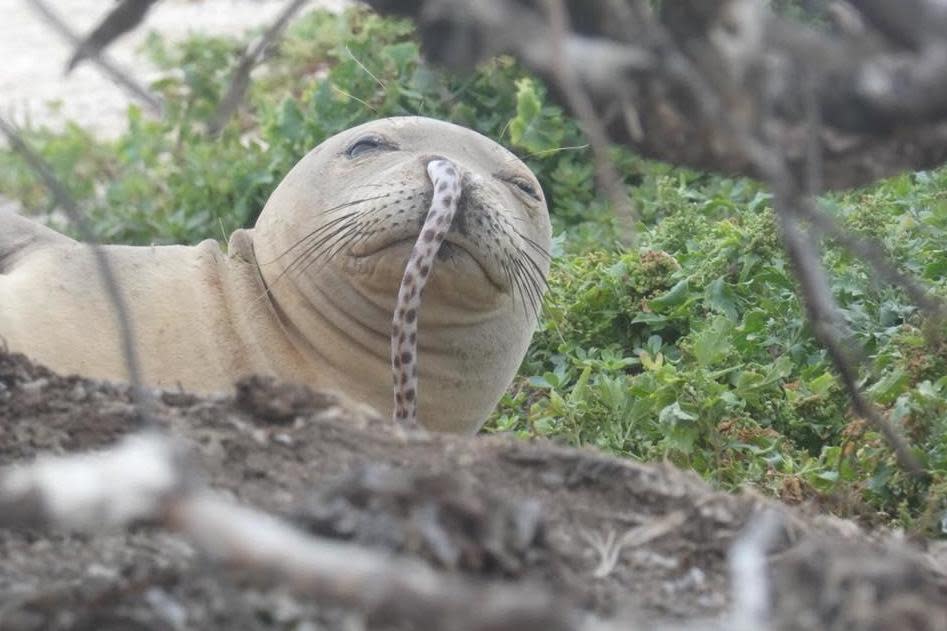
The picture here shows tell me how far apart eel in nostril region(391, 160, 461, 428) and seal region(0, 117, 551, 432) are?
0.08m

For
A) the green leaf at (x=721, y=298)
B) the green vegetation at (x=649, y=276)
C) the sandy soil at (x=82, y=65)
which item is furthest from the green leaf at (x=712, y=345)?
the sandy soil at (x=82, y=65)

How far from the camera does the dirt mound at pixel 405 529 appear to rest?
7.70 feet

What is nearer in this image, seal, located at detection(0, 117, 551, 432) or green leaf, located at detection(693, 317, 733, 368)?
seal, located at detection(0, 117, 551, 432)

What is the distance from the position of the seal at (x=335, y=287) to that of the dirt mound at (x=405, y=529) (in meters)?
1.63

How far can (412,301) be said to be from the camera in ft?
16.3

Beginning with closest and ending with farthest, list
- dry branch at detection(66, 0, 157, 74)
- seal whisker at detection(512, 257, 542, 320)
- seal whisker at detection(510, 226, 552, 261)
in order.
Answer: dry branch at detection(66, 0, 157, 74)
seal whisker at detection(512, 257, 542, 320)
seal whisker at detection(510, 226, 552, 261)

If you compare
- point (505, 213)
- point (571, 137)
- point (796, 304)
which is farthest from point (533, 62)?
point (571, 137)

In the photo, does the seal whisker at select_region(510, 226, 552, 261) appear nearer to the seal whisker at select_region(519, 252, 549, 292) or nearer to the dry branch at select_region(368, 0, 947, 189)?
the seal whisker at select_region(519, 252, 549, 292)

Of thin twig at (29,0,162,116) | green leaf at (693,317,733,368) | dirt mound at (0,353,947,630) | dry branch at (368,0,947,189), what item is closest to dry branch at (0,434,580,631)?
dirt mound at (0,353,947,630)

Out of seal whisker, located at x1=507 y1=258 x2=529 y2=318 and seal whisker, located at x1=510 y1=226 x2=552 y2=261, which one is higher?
seal whisker, located at x1=510 y1=226 x2=552 y2=261

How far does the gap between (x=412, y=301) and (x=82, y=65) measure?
226 inches

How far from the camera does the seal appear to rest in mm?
5250

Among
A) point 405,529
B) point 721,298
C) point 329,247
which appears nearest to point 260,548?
point 405,529

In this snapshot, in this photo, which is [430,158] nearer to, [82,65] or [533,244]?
[533,244]
